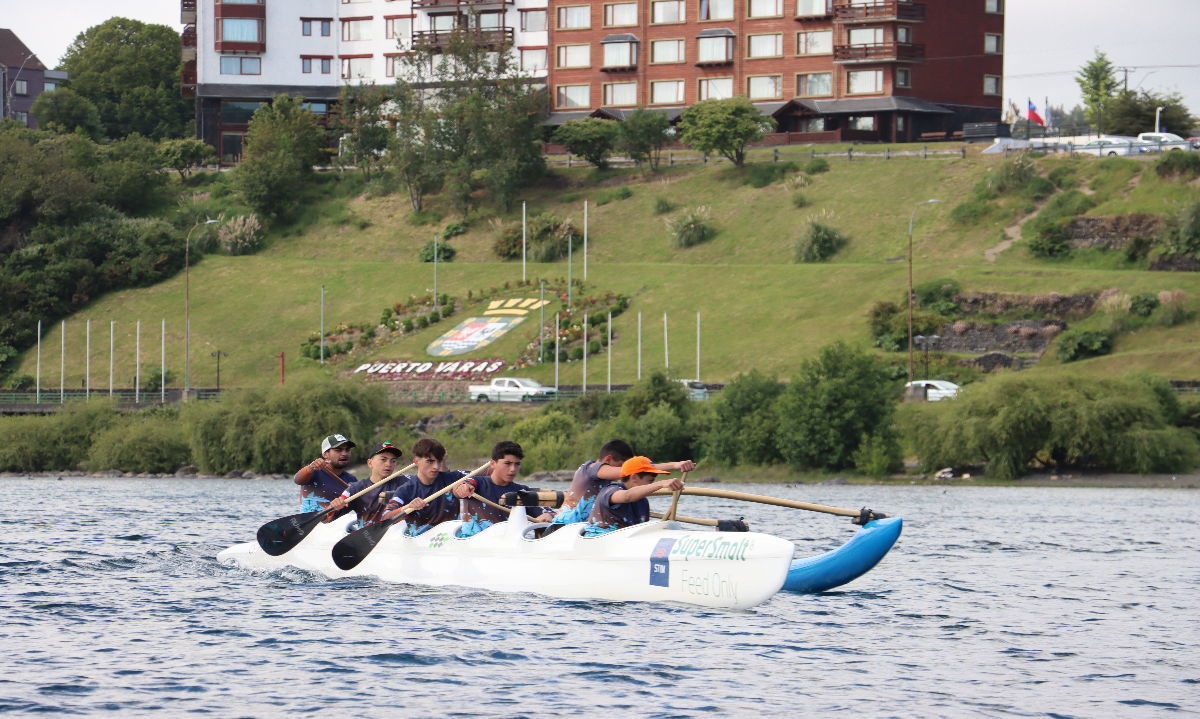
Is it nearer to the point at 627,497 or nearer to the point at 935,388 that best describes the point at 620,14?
the point at 935,388

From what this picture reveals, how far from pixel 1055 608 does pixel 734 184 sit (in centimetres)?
9344

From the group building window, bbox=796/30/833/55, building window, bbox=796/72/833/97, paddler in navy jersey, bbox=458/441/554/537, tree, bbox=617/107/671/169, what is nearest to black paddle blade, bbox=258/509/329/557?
paddler in navy jersey, bbox=458/441/554/537

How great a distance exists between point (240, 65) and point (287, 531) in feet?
387

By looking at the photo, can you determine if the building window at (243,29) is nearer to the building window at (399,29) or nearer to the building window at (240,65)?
the building window at (240,65)

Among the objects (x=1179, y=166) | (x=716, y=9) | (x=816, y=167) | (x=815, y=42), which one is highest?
(x=716, y=9)

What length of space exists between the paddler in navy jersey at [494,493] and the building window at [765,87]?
340ft

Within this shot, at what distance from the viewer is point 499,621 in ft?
75.3

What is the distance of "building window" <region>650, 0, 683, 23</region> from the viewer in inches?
5074

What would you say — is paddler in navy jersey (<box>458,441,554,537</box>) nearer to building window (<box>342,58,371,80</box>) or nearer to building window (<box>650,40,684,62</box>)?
building window (<box>650,40,684,62</box>)

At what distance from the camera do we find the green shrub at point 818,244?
342 feet

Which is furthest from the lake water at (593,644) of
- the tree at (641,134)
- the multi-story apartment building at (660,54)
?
the multi-story apartment building at (660,54)

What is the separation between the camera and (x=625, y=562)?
76.1 ft

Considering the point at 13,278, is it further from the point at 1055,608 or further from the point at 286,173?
the point at 1055,608

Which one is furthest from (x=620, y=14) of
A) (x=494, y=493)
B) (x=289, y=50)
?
Answer: (x=494, y=493)
